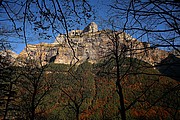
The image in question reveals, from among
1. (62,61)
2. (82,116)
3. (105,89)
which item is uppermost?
(62,61)

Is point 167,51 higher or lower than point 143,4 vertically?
lower

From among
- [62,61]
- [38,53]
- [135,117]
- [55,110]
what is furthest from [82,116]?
[62,61]

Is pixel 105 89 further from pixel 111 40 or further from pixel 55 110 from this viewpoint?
pixel 111 40

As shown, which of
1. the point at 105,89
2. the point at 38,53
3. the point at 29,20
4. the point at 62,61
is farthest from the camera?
the point at 62,61

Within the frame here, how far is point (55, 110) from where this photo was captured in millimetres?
82562

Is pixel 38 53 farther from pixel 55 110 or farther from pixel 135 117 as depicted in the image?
pixel 55 110

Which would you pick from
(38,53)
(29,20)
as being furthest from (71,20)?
(38,53)

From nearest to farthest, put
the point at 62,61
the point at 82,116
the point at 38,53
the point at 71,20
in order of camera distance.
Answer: the point at 71,20
the point at 38,53
the point at 82,116
the point at 62,61

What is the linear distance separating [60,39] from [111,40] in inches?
240

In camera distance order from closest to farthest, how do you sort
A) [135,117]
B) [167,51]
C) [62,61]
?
1. [167,51]
2. [135,117]
3. [62,61]

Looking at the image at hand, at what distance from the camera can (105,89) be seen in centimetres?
9406

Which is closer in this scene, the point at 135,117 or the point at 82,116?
the point at 135,117

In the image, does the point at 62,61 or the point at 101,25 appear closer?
the point at 101,25

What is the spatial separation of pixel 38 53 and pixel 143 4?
404 inches
